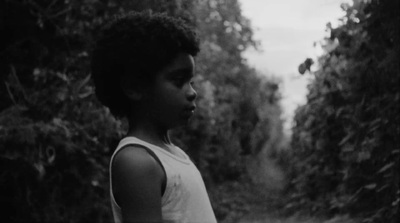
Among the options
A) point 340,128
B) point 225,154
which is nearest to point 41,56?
point 340,128

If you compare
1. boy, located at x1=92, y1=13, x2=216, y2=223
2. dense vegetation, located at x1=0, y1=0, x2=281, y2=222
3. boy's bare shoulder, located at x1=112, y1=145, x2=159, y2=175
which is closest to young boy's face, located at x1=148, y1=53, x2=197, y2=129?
boy, located at x1=92, y1=13, x2=216, y2=223

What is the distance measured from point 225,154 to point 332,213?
385 inches

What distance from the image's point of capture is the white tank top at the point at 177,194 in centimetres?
167

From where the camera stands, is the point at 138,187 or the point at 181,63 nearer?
the point at 138,187

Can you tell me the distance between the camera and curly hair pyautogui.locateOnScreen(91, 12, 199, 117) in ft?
5.73

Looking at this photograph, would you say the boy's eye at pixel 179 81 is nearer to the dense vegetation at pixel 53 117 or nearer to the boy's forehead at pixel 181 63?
the boy's forehead at pixel 181 63

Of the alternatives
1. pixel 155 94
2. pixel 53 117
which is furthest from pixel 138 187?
pixel 53 117

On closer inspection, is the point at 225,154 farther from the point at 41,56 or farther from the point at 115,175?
the point at 115,175

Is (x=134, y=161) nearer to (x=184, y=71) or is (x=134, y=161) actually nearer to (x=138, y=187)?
(x=138, y=187)

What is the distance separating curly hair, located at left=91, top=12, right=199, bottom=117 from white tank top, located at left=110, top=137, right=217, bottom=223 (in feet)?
0.53

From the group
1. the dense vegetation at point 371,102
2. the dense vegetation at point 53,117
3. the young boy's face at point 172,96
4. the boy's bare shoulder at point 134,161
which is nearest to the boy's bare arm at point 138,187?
the boy's bare shoulder at point 134,161

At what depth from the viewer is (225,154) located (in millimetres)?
20953

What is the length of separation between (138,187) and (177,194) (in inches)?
4.0

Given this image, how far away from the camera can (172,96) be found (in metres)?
1.75
